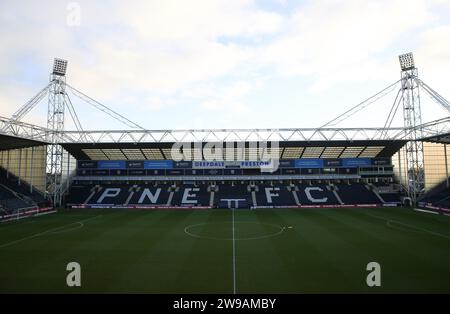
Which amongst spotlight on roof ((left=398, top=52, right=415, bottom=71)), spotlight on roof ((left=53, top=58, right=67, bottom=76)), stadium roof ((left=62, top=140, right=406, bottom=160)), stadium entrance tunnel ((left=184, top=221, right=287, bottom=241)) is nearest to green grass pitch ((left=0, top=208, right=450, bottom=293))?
stadium entrance tunnel ((left=184, top=221, right=287, bottom=241))

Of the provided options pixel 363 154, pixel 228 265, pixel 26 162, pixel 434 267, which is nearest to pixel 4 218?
pixel 26 162

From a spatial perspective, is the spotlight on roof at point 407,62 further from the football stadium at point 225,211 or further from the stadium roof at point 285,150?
the stadium roof at point 285,150

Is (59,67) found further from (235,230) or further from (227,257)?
(227,257)

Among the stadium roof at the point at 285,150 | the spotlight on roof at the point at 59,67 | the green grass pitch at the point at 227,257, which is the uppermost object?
the spotlight on roof at the point at 59,67

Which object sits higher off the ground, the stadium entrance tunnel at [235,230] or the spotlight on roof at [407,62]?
the spotlight on roof at [407,62]

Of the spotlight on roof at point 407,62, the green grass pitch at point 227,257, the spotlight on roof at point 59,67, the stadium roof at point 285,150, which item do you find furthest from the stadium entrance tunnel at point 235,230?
the spotlight on roof at point 407,62

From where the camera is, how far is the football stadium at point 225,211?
1631 cm

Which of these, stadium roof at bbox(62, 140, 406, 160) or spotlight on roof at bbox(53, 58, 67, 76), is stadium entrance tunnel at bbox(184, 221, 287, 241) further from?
spotlight on roof at bbox(53, 58, 67, 76)

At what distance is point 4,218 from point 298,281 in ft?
133

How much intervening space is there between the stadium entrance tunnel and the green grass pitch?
97mm

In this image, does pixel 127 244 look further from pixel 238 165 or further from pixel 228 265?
pixel 238 165

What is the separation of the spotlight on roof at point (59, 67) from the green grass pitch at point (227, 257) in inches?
1191

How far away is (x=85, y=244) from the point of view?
2420cm

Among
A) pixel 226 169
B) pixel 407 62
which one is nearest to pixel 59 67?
pixel 226 169
